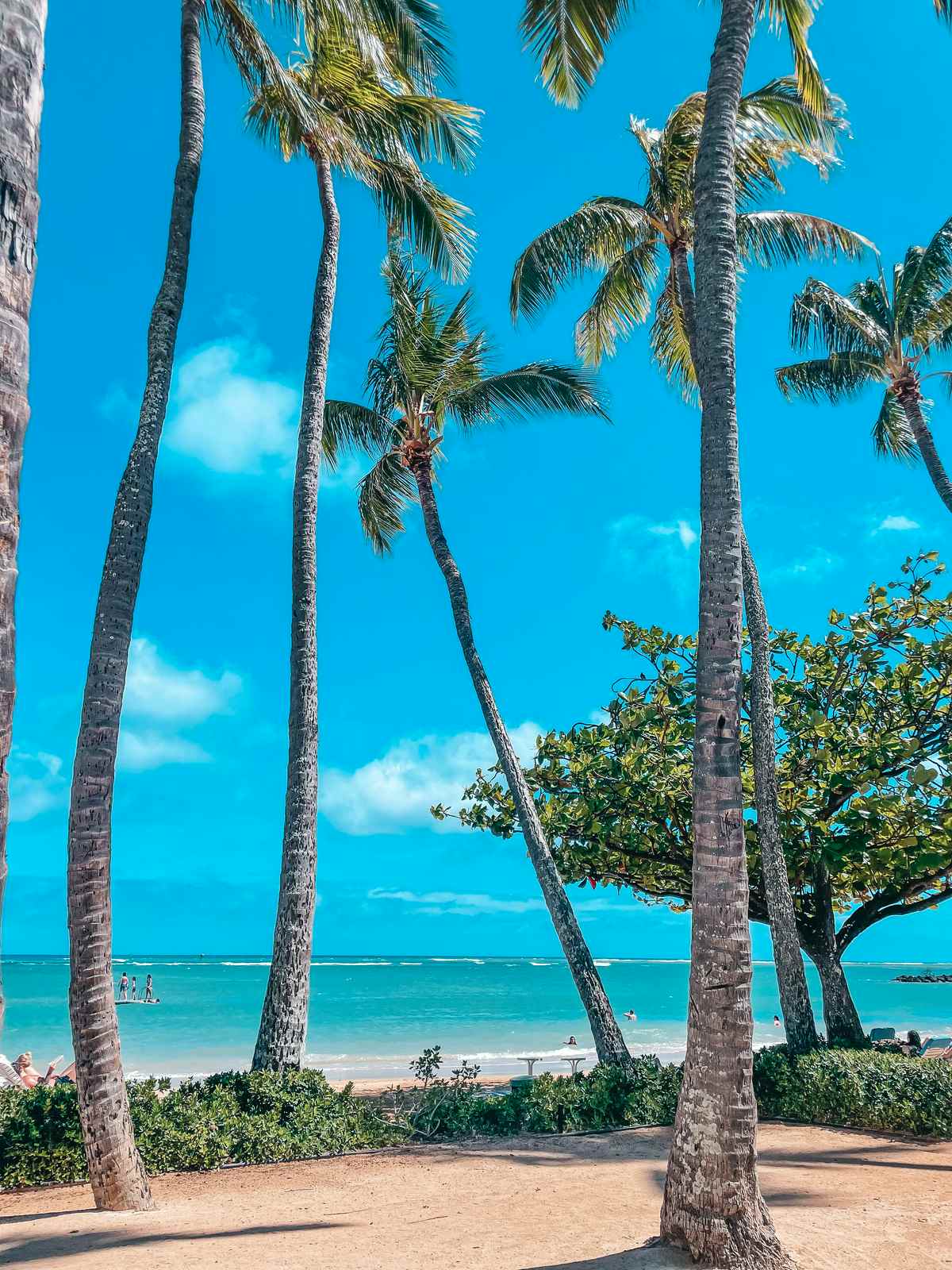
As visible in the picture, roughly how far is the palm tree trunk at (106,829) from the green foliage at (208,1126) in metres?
1.39

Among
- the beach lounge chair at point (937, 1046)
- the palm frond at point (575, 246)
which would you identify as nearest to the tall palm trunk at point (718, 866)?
the palm frond at point (575, 246)

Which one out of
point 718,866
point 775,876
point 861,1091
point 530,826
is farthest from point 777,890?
point 718,866

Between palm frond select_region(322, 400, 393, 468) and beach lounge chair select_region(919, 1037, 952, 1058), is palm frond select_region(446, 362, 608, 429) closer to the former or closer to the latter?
palm frond select_region(322, 400, 393, 468)

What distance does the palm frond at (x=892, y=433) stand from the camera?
55.2 feet

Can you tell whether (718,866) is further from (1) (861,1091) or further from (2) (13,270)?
(1) (861,1091)

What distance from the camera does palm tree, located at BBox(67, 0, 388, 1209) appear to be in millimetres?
6844

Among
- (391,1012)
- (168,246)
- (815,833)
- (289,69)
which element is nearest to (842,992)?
(815,833)

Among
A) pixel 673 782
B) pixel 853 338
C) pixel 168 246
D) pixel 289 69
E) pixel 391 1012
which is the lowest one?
pixel 391 1012

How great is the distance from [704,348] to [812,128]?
8.35 m

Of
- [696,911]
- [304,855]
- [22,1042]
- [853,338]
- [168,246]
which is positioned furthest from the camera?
[22,1042]

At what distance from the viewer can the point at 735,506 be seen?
617cm

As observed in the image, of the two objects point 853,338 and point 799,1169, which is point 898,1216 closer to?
point 799,1169

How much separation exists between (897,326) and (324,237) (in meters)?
9.68

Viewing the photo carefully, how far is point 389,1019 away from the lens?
49.7 m
